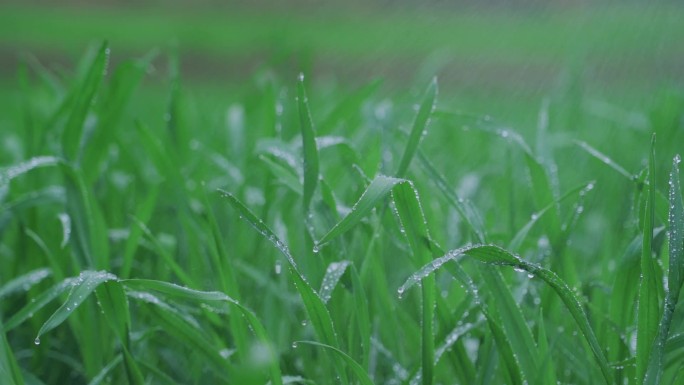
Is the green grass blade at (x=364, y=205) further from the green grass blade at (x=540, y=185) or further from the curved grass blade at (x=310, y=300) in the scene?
the green grass blade at (x=540, y=185)

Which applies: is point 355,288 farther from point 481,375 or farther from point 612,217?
point 612,217

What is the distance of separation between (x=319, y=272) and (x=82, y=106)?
0.39m

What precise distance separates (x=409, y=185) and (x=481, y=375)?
0.18m

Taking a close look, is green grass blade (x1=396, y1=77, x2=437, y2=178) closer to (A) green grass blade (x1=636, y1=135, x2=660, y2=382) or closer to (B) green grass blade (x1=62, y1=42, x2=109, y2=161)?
(A) green grass blade (x1=636, y1=135, x2=660, y2=382)

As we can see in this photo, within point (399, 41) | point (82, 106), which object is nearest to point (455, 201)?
point (82, 106)

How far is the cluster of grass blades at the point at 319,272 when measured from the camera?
1.98ft

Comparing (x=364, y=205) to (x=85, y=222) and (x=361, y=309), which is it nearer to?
(x=361, y=309)

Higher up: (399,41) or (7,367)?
(399,41)

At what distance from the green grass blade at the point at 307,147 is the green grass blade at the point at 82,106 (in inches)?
12.0

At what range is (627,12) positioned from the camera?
119 centimetres

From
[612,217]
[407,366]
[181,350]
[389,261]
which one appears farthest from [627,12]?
[181,350]

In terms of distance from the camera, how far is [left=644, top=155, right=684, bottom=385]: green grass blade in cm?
56

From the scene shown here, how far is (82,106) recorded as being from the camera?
0.92 meters

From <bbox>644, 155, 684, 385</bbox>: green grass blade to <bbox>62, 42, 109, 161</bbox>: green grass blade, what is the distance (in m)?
0.61
